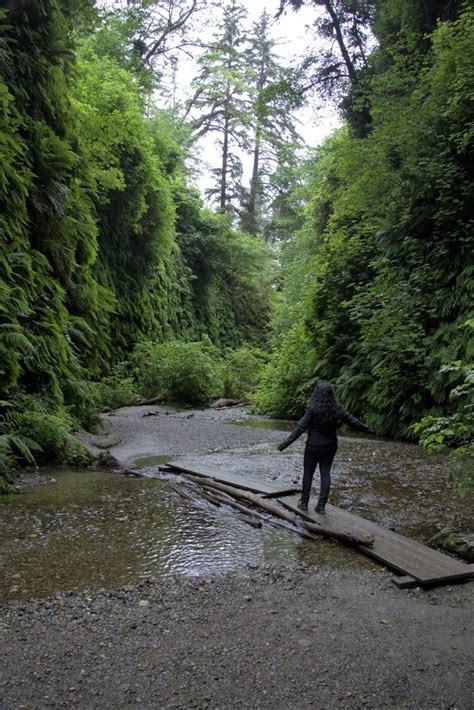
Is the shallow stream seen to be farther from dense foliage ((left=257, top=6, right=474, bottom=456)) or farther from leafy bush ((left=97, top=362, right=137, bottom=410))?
leafy bush ((left=97, top=362, right=137, bottom=410))

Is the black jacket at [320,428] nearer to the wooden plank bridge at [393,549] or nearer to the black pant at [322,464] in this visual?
A: the black pant at [322,464]

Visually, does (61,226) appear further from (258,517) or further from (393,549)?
(393,549)

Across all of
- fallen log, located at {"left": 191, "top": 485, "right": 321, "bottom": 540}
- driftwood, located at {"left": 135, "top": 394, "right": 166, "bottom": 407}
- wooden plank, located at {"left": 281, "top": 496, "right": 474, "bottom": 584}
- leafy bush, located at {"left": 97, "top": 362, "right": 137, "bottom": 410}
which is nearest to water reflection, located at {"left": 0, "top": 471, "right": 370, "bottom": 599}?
fallen log, located at {"left": 191, "top": 485, "right": 321, "bottom": 540}

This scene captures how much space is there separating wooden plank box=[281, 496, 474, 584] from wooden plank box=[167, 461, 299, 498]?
2.63 ft

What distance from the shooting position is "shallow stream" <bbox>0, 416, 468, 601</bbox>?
3979 mm

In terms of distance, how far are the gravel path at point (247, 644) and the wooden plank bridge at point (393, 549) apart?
0.12 meters

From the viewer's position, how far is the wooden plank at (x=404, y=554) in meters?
3.91

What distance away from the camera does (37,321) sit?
350 inches

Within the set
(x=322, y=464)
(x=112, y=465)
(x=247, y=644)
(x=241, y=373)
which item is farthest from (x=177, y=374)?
(x=247, y=644)

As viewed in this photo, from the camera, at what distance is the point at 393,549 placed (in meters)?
4.39

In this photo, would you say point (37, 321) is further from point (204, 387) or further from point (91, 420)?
point (204, 387)

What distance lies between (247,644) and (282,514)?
233 cm

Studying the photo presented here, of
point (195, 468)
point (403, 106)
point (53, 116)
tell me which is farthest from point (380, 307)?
point (53, 116)

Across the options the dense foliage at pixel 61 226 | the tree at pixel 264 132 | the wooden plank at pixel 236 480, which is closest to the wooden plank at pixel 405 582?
the wooden plank at pixel 236 480
